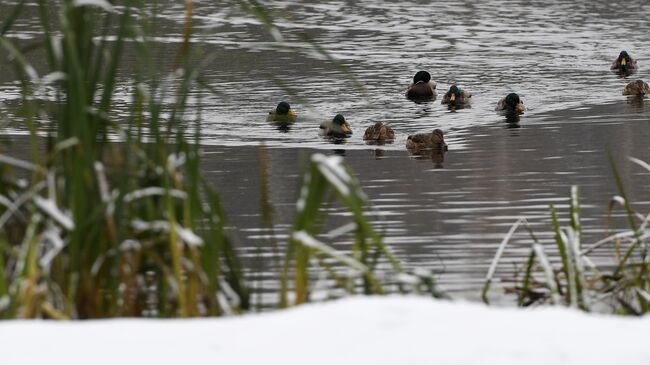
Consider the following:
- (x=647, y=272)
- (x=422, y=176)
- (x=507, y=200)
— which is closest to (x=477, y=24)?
(x=422, y=176)

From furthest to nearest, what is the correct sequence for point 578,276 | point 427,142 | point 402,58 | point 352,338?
1. point 402,58
2. point 427,142
3. point 578,276
4. point 352,338

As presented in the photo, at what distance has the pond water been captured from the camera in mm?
11656

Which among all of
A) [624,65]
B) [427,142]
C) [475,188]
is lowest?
[624,65]

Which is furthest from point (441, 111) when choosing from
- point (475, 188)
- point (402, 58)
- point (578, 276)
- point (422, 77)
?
point (578, 276)

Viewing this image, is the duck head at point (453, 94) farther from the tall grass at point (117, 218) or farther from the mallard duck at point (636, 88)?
the tall grass at point (117, 218)

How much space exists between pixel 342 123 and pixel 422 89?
13.4 ft

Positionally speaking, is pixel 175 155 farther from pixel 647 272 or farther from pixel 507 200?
pixel 507 200

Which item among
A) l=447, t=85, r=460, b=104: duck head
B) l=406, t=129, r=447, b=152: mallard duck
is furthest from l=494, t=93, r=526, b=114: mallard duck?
l=406, t=129, r=447, b=152: mallard duck

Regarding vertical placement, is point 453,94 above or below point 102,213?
below

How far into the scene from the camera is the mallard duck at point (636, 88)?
76.7 ft

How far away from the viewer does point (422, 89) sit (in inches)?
931

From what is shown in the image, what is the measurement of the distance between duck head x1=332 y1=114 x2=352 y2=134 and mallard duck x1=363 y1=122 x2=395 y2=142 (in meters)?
0.38

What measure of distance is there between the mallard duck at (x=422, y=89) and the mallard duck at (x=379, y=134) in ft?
14.0

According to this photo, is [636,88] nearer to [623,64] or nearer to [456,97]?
[623,64]
